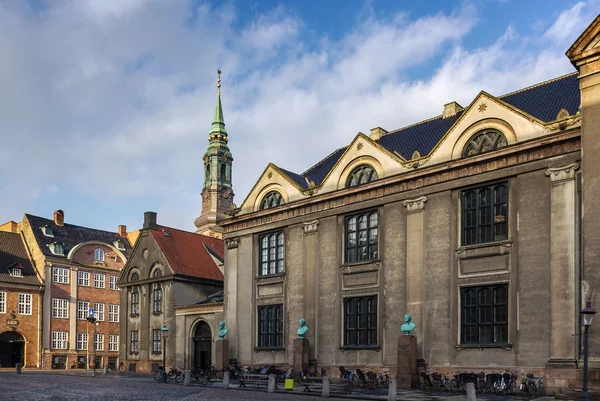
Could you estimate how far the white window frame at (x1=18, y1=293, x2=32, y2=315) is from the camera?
221ft

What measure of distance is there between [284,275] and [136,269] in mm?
17949

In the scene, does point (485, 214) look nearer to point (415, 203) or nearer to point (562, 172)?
point (415, 203)

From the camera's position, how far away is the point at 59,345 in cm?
7056

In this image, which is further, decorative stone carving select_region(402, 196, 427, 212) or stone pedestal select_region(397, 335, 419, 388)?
decorative stone carving select_region(402, 196, 427, 212)

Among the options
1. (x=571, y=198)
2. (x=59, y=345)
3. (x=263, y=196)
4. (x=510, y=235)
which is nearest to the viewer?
(x=571, y=198)

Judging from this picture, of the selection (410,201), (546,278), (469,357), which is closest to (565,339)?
(546,278)

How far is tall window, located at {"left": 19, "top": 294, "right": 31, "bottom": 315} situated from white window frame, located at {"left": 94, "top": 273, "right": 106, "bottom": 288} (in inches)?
327

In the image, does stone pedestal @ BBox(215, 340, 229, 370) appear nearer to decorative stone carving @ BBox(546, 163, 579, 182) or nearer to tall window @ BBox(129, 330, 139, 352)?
tall window @ BBox(129, 330, 139, 352)

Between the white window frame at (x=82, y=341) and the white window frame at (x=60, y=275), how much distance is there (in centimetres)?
581

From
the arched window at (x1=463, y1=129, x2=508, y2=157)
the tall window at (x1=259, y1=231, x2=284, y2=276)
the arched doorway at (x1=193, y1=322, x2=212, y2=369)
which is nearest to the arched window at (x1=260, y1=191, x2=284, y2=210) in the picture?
the tall window at (x1=259, y1=231, x2=284, y2=276)

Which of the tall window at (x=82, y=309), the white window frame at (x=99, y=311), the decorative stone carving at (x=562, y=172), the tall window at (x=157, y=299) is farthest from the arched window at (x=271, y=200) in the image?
the white window frame at (x=99, y=311)

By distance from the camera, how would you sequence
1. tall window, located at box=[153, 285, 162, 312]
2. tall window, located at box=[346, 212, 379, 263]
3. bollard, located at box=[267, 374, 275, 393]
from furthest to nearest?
1. tall window, located at box=[153, 285, 162, 312]
2. tall window, located at box=[346, 212, 379, 263]
3. bollard, located at box=[267, 374, 275, 393]

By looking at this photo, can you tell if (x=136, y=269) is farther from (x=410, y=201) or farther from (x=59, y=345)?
(x=410, y=201)

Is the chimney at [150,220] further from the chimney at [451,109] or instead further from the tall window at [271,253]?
the chimney at [451,109]
